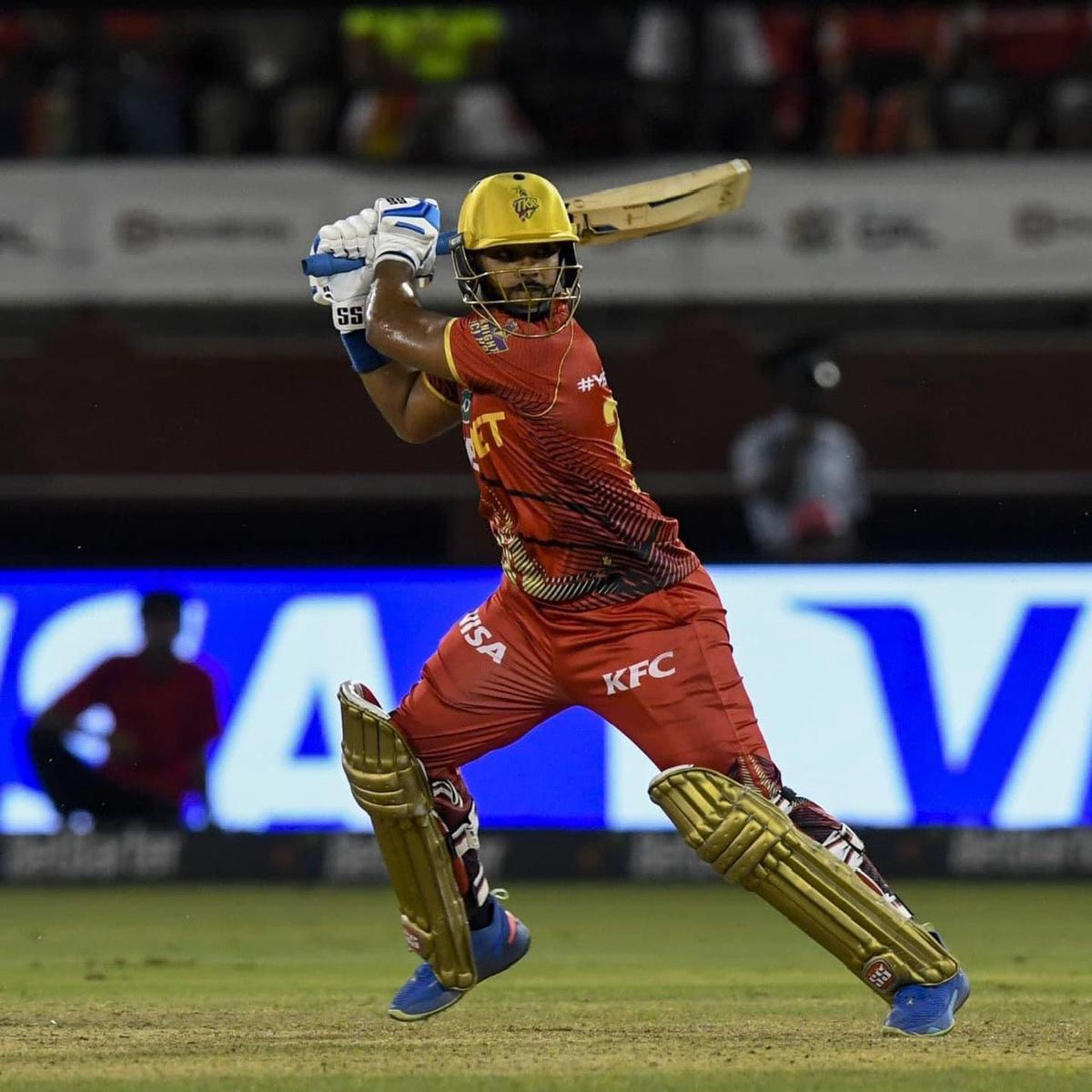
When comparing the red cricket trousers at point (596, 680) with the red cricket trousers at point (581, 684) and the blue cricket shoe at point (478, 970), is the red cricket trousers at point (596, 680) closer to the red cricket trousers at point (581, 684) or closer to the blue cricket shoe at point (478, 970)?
the red cricket trousers at point (581, 684)

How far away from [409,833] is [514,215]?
4.86 feet

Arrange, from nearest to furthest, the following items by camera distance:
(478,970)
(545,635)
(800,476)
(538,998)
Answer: (545,635) → (478,970) → (538,998) → (800,476)

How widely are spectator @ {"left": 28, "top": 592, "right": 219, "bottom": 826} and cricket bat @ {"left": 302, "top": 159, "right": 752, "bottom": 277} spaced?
3.99m

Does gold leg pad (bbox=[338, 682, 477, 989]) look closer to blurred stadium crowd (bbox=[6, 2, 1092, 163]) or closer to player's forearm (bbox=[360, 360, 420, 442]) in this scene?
player's forearm (bbox=[360, 360, 420, 442])

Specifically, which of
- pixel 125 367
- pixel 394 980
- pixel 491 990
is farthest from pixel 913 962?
pixel 125 367

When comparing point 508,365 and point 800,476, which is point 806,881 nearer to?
point 508,365

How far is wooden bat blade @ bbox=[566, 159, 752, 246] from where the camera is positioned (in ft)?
19.0

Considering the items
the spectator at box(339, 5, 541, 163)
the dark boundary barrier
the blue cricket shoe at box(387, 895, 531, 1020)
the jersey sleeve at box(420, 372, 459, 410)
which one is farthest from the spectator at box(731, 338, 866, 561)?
the jersey sleeve at box(420, 372, 459, 410)

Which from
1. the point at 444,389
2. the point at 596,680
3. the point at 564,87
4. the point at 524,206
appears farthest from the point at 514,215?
the point at 564,87

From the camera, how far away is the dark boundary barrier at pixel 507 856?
937 centimetres

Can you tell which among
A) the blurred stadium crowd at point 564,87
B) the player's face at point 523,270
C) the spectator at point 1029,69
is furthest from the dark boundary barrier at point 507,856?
the spectator at point 1029,69

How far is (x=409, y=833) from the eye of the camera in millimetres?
5535

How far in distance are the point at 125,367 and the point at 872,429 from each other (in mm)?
4267

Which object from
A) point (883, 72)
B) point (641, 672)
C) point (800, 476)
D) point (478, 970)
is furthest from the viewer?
point (883, 72)
